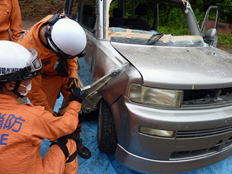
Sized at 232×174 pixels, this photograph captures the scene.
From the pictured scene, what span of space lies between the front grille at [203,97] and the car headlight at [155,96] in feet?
0.37

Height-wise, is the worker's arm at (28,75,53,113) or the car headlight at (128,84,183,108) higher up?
the car headlight at (128,84,183,108)

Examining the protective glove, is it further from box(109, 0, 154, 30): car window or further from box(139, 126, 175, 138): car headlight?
box(109, 0, 154, 30): car window

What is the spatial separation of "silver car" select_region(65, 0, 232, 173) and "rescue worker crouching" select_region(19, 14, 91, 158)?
0.32 meters

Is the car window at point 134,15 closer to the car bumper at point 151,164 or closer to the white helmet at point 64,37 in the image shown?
the white helmet at point 64,37

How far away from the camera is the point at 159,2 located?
12.0ft

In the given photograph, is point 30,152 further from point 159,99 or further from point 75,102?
point 159,99

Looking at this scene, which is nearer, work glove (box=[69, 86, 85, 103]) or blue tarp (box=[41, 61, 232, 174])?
work glove (box=[69, 86, 85, 103])

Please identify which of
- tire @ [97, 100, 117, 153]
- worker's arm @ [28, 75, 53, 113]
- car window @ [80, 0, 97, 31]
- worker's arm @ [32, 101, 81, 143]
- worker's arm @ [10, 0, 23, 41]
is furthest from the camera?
car window @ [80, 0, 97, 31]

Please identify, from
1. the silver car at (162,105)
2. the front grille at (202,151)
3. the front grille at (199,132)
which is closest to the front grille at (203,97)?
the silver car at (162,105)

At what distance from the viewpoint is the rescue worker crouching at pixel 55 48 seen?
5.81ft

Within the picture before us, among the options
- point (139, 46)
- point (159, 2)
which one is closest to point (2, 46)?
point (139, 46)

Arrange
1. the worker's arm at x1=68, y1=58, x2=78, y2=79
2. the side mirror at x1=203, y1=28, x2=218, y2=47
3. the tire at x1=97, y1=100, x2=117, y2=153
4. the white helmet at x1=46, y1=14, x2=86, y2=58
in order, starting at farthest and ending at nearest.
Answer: the side mirror at x1=203, y1=28, x2=218, y2=47, the worker's arm at x1=68, y1=58, x2=78, y2=79, the tire at x1=97, y1=100, x2=117, y2=153, the white helmet at x1=46, y1=14, x2=86, y2=58

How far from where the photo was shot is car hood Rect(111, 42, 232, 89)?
5.82 ft

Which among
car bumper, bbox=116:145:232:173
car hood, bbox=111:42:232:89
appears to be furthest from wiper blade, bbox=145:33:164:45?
car bumper, bbox=116:145:232:173
